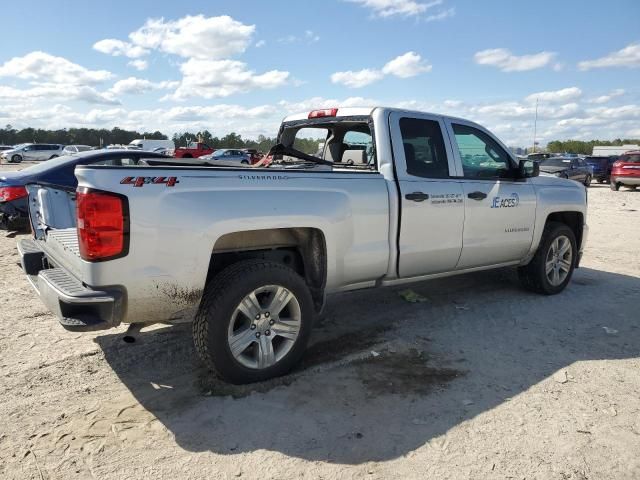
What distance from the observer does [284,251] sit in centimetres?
386

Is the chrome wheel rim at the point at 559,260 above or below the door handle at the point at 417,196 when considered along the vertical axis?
below

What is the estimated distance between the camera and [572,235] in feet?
19.3

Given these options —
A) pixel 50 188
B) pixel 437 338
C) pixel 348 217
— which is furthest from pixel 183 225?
pixel 437 338

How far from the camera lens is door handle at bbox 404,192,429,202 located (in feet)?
13.6

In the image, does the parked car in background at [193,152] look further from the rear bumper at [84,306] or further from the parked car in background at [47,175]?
the rear bumper at [84,306]

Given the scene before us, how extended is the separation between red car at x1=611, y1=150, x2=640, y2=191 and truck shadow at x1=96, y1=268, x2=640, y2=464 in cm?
1836

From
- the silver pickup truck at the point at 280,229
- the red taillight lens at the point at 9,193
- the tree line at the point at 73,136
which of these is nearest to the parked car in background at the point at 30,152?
the tree line at the point at 73,136

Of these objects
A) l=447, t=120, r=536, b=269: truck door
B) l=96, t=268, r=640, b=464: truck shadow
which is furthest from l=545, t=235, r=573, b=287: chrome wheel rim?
l=447, t=120, r=536, b=269: truck door

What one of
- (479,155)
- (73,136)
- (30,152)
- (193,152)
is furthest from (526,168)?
(73,136)

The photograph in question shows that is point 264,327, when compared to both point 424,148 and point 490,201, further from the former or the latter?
point 490,201

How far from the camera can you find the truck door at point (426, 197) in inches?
165

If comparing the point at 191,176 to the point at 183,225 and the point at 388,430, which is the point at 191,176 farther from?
the point at 388,430

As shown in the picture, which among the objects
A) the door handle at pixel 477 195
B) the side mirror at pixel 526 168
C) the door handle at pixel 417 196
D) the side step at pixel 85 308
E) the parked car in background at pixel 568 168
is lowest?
the parked car in background at pixel 568 168

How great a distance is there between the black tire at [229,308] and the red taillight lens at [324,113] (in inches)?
77.0
